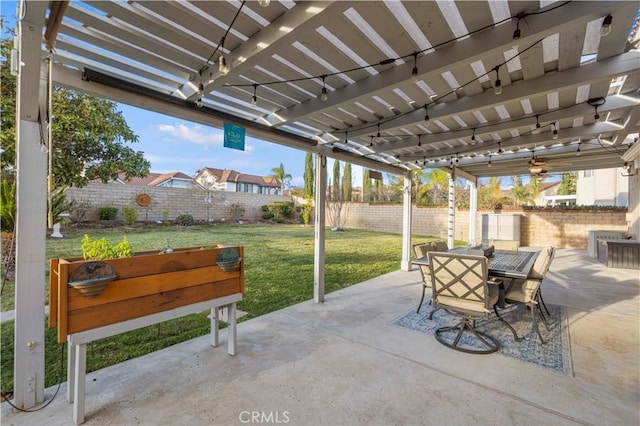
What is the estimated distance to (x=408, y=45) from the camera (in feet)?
6.99

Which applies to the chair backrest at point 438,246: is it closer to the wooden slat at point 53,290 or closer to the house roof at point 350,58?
the house roof at point 350,58

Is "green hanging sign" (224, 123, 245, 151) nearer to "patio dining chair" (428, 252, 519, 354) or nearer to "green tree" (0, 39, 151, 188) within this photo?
"patio dining chair" (428, 252, 519, 354)

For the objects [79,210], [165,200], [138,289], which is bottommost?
[138,289]

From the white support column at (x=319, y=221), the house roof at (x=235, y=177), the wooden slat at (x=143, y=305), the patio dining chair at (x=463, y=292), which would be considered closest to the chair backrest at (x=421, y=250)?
the patio dining chair at (x=463, y=292)

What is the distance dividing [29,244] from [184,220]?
10094mm

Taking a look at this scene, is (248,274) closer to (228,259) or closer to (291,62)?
(228,259)

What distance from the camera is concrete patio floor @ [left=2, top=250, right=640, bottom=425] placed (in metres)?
1.88

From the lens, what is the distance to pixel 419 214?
1379cm

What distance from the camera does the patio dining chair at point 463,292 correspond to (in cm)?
270

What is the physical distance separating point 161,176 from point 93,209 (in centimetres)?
1629

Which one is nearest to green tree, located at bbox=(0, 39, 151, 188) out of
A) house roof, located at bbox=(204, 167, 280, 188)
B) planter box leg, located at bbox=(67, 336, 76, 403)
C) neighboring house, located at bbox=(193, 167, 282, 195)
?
planter box leg, located at bbox=(67, 336, 76, 403)

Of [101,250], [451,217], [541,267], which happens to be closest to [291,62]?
[101,250]

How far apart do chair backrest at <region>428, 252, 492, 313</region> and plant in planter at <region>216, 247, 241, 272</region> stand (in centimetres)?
194

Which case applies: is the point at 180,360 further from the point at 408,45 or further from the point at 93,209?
the point at 93,209
